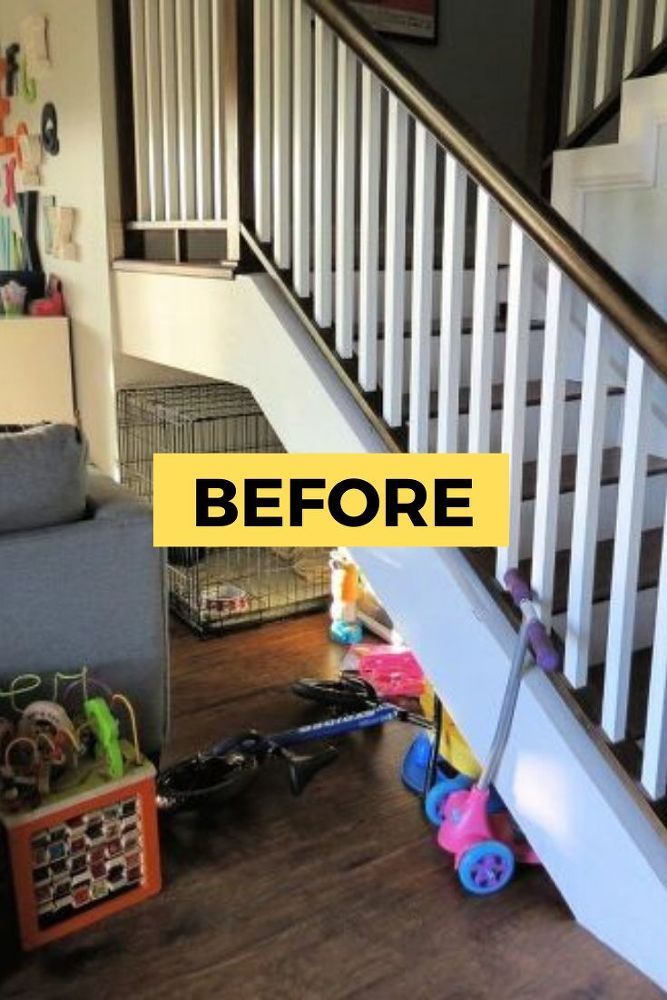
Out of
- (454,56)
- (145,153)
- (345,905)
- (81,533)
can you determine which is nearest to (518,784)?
(345,905)

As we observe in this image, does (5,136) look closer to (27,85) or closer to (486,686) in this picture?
(27,85)

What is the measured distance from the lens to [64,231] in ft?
11.7

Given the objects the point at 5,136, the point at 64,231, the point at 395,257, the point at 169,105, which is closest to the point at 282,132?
the point at 395,257

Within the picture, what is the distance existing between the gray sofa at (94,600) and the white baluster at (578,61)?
1915 millimetres

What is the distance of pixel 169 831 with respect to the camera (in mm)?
2080

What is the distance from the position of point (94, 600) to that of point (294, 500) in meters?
0.50

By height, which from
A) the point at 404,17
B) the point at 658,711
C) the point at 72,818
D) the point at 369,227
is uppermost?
the point at 404,17

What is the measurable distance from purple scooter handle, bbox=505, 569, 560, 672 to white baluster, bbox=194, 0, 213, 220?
65.9 inches

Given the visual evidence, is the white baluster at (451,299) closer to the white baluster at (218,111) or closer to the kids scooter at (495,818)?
the kids scooter at (495,818)

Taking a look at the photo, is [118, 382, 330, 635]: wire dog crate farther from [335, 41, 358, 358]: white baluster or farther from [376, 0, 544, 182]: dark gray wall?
[376, 0, 544, 182]: dark gray wall

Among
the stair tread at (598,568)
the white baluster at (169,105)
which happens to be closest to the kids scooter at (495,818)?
the stair tread at (598,568)

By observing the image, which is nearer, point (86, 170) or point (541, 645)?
point (541, 645)

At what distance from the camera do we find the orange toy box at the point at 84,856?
1.70 m

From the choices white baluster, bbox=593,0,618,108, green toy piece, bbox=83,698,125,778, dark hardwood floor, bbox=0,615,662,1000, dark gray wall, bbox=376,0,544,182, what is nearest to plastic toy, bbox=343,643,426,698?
dark hardwood floor, bbox=0,615,662,1000
